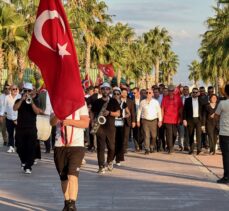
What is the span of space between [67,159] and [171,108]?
32.8 feet

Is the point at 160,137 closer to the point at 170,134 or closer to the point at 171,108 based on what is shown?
the point at 170,134

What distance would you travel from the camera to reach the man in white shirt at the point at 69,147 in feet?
24.9

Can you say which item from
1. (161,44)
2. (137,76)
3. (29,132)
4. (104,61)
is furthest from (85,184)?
(161,44)

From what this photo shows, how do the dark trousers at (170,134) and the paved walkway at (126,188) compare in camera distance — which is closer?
the paved walkway at (126,188)

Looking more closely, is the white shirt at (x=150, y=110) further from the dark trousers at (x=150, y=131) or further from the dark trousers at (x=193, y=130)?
the dark trousers at (x=193, y=130)

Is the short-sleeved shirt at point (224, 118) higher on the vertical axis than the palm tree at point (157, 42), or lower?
lower

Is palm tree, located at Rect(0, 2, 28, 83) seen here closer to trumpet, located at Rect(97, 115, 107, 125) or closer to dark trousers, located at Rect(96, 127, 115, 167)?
dark trousers, located at Rect(96, 127, 115, 167)

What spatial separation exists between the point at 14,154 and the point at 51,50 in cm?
932

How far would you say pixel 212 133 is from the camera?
667 inches

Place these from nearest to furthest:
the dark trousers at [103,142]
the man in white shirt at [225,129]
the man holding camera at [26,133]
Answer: the man in white shirt at [225,129] < the dark trousers at [103,142] < the man holding camera at [26,133]

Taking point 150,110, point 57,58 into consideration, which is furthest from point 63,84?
point 150,110

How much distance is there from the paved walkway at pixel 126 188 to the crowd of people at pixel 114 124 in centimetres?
51

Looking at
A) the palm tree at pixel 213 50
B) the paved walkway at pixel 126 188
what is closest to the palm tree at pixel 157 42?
the palm tree at pixel 213 50

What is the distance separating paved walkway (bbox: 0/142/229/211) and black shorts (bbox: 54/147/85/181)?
1051 mm
